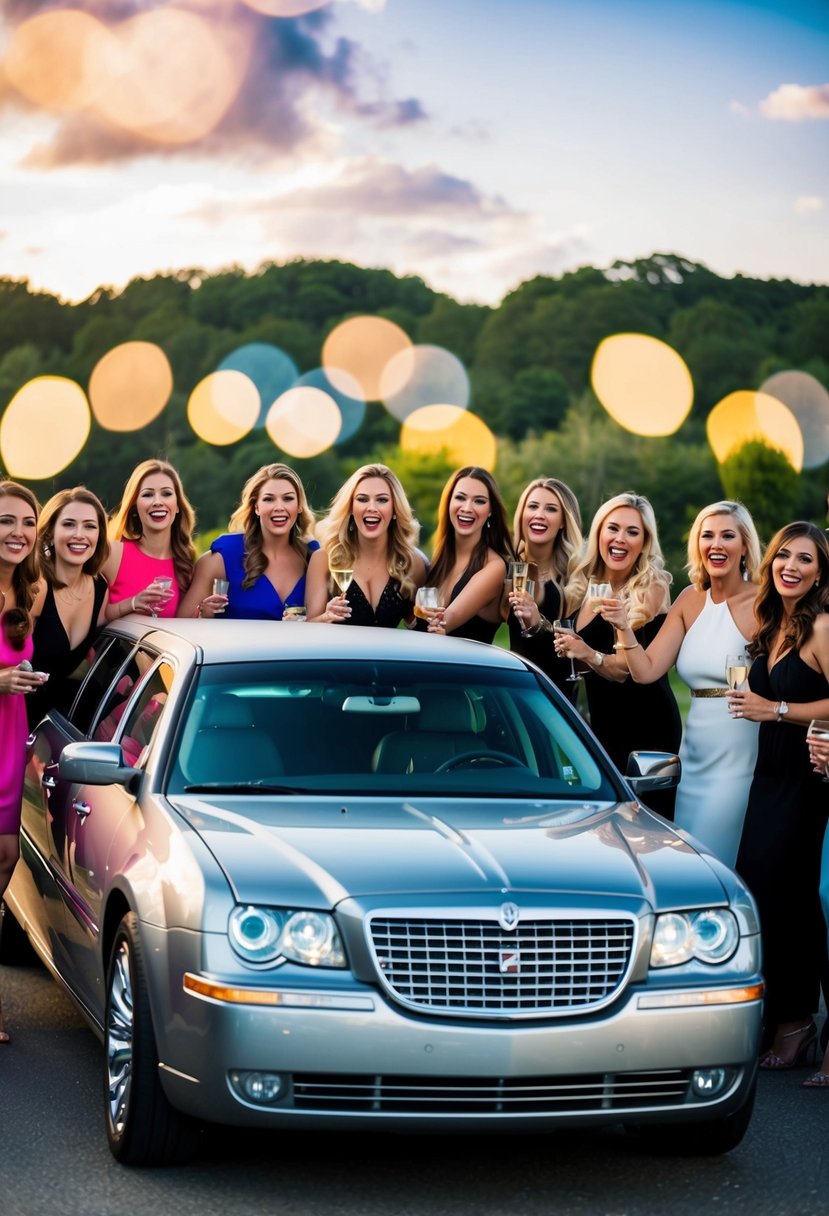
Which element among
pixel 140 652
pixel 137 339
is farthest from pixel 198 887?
pixel 137 339

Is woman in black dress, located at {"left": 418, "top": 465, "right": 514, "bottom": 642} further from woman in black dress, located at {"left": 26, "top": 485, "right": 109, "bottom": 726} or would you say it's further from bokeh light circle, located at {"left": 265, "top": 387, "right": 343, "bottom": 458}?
bokeh light circle, located at {"left": 265, "top": 387, "right": 343, "bottom": 458}

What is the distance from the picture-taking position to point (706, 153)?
8938 centimetres

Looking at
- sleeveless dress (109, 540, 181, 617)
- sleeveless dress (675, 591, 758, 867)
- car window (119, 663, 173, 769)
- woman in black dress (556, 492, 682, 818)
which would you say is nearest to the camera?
car window (119, 663, 173, 769)

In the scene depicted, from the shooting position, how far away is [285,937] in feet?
17.1

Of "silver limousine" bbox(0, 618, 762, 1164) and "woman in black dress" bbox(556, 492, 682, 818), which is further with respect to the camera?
"woman in black dress" bbox(556, 492, 682, 818)

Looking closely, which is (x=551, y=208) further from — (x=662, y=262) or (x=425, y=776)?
(x=425, y=776)

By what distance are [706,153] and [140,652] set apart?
8632 cm

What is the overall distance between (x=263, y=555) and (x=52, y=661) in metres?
1.76

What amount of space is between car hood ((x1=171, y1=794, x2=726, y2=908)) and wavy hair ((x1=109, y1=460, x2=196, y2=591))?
14.0ft

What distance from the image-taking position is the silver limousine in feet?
17.0

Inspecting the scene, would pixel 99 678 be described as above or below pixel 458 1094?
above

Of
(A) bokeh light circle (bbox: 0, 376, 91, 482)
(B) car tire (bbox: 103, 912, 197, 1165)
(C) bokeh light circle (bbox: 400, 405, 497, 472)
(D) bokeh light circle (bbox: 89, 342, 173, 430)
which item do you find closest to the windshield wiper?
(B) car tire (bbox: 103, 912, 197, 1165)

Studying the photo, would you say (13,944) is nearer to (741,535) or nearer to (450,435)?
(741,535)

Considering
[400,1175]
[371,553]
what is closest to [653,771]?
[400,1175]
